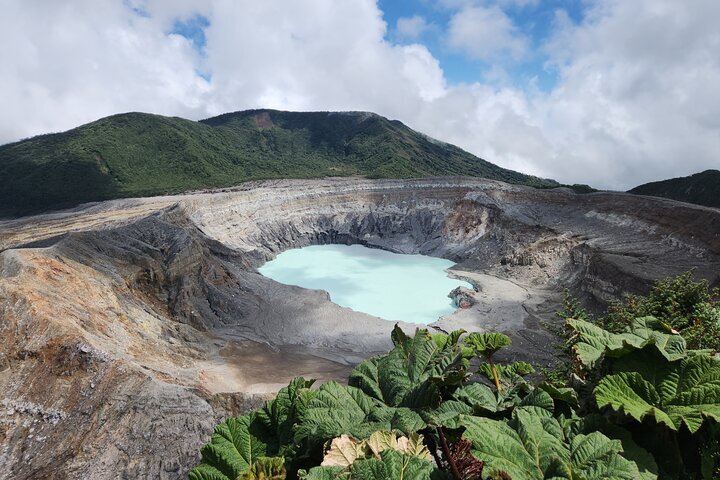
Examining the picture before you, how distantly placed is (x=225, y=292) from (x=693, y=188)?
52.3 m

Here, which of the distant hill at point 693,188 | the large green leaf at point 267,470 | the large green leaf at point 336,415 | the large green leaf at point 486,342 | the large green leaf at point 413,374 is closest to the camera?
the large green leaf at point 267,470

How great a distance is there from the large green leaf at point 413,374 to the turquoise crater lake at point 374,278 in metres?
25.7

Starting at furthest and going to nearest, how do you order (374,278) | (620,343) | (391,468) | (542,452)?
(374,278), (620,343), (542,452), (391,468)

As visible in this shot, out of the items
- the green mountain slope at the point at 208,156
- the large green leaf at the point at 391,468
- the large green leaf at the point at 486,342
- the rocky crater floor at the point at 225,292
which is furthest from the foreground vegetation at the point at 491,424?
the green mountain slope at the point at 208,156

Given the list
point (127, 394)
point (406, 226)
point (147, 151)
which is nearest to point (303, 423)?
point (127, 394)

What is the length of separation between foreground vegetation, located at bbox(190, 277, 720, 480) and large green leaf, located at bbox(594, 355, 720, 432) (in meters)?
0.01

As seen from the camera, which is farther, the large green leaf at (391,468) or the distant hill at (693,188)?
the distant hill at (693,188)

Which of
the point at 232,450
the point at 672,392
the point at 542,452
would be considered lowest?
the point at 232,450

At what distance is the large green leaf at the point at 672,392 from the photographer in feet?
11.5

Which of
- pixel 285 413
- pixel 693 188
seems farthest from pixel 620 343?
pixel 693 188

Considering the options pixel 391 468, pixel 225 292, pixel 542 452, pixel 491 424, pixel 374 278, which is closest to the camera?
pixel 391 468

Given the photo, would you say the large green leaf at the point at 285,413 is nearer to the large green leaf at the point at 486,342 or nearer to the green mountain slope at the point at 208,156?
the large green leaf at the point at 486,342

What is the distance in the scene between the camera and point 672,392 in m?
3.72

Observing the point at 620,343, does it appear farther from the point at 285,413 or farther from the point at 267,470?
the point at 267,470
